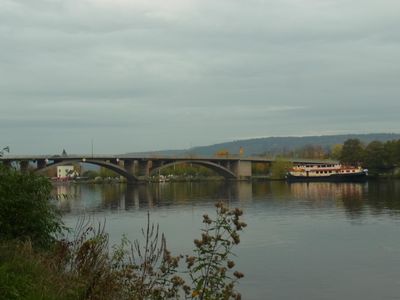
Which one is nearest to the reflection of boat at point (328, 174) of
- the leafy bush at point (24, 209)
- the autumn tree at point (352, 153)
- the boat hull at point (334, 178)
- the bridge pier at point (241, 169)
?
the boat hull at point (334, 178)

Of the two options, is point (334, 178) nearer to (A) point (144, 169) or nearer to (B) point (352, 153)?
(B) point (352, 153)

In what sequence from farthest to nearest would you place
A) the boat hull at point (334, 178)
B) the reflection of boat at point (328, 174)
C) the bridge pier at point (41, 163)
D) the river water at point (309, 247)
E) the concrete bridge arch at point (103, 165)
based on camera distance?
the reflection of boat at point (328, 174)
the boat hull at point (334, 178)
the concrete bridge arch at point (103, 165)
the bridge pier at point (41, 163)
the river water at point (309, 247)

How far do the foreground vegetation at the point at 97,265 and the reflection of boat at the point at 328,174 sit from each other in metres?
85.1

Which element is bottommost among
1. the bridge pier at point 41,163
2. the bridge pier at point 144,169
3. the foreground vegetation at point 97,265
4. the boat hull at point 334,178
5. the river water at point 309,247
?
the river water at point 309,247

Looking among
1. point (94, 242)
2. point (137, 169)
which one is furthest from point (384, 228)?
point (137, 169)

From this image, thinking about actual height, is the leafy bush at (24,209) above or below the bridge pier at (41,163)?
below

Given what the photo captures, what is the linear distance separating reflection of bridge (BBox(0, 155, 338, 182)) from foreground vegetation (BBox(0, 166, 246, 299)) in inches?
2434

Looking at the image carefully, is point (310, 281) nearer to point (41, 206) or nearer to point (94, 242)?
point (41, 206)

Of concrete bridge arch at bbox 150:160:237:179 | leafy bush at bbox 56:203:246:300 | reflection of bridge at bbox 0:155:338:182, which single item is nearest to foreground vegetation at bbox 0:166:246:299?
leafy bush at bbox 56:203:246:300

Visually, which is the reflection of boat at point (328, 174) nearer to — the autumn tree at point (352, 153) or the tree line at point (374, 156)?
the tree line at point (374, 156)

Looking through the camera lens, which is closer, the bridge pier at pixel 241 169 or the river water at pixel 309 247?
the river water at pixel 309 247

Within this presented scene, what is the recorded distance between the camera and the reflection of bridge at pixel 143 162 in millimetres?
79262

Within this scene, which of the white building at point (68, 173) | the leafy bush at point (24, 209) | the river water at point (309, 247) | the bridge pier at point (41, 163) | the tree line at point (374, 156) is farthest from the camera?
the tree line at point (374, 156)

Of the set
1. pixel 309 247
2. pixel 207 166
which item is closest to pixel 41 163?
pixel 207 166
